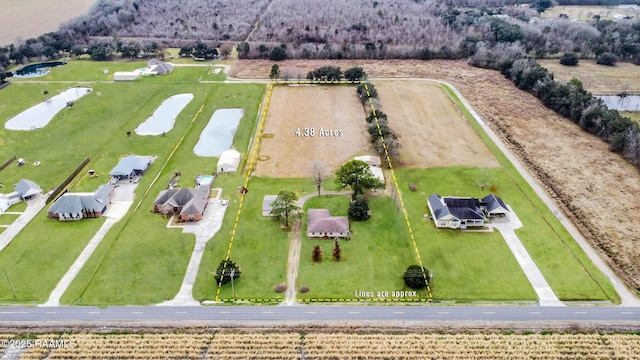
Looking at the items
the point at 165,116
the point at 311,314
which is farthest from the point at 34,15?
the point at 311,314

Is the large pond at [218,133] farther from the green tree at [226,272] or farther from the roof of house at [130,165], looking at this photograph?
the green tree at [226,272]

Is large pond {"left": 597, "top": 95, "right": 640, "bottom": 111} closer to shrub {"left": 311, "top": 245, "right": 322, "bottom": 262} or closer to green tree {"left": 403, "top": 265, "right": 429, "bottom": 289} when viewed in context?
green tree {"left": 403, "top": 265, "right": 429, "bottom": 289}

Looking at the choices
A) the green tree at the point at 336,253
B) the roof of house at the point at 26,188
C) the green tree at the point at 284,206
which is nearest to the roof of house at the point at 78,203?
the roof of house at the point at 26,188

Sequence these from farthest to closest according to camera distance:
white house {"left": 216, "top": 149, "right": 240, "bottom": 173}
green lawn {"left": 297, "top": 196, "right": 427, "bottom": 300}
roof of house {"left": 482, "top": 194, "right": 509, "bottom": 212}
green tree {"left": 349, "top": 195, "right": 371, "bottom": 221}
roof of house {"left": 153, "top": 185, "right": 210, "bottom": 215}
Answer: white house {"left": 216, "top": 149, "right": 240, "bottom": 173}, roof of house {"left": 153, "top": 185, "right": 210, "bottom": 215}, roof of house {"left": 482, "top": 194, "right": 509, "bottom": 212}, green tree {"left": 349, "top": 195, "right": 371, "bottom": 221}, green lawn {"left": 297, "top": 196, "right": 427, "bottom": 300}

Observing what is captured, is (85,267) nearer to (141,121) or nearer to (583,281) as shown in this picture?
(141,121)

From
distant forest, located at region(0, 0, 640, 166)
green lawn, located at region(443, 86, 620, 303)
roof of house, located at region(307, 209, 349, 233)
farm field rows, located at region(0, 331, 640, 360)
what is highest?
distant forest, located at region(0, 0, 640, 166)

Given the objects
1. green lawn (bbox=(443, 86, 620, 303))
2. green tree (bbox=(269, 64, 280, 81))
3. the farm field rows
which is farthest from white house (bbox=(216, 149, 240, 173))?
green tree (bbox=(269, 64, 280, 81))
